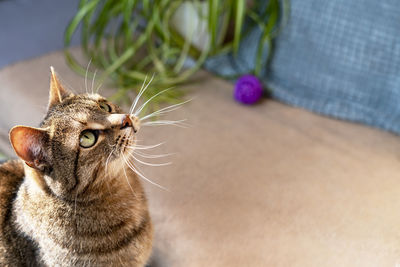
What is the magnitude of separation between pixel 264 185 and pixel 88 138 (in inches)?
17.2

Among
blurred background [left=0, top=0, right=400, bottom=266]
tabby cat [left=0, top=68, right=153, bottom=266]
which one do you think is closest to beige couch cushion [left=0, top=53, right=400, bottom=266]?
blurred background [left=0, top=0, right=400, bottom=266]

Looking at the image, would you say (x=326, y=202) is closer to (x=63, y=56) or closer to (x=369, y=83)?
(x=369, y=83)

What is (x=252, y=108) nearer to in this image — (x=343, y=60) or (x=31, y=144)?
(x=343, y=60)

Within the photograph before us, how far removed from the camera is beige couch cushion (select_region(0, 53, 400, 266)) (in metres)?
0.85

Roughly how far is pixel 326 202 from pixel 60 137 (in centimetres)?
56

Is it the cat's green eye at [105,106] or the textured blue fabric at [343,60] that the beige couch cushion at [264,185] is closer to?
the textured blue fabric at [343,60]

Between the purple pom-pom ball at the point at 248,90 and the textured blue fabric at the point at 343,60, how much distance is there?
5 centimetres

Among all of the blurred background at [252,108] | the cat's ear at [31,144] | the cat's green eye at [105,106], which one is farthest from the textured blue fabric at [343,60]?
the cat's ear at [31,144]

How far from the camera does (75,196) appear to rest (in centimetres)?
Result: 72

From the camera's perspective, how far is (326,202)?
944mm

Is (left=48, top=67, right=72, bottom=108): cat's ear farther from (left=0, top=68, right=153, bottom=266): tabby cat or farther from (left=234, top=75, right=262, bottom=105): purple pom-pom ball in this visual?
(left=234, top=75, right=262, bottom=105): purple pom-pom ball

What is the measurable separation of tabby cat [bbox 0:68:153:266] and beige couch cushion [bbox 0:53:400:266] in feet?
0.52

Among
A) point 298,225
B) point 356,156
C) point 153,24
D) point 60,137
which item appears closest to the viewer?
point 60,137

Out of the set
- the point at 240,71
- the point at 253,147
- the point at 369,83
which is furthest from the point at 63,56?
the point at 369,83
